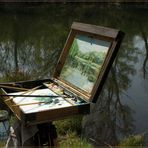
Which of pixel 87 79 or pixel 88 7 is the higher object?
pixel 88 7

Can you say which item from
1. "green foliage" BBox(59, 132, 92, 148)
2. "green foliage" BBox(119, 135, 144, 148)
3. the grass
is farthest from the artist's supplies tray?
"green foliage" BBox(119, 135, 144, 148)

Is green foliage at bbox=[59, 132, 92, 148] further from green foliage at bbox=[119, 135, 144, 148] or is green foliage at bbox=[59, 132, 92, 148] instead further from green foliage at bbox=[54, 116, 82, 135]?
green foliage at bbox=[119, 135, 144, 148]

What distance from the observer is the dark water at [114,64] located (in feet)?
25.5

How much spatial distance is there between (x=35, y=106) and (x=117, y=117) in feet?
16.4

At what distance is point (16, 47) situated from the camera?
49.8 feet

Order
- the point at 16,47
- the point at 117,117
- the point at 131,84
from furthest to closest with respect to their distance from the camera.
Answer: the point at 16,47
the point at 131,84
the point at 117,117

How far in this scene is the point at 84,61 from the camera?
11.4ft

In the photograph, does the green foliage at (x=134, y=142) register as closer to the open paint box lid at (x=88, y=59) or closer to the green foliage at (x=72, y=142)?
the green foliage at (x=72, y=142)

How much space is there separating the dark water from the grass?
0.30 meters

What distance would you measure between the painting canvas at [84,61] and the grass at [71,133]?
1901 millimetres

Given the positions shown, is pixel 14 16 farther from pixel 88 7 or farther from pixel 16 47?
pixel 16 47

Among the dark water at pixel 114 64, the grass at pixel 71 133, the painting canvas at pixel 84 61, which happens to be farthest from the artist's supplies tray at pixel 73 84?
the dark water at pixel 114 64

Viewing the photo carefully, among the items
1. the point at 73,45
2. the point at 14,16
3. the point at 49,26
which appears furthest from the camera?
the point at 14,16

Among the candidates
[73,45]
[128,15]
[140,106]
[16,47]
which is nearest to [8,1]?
[128,15]
